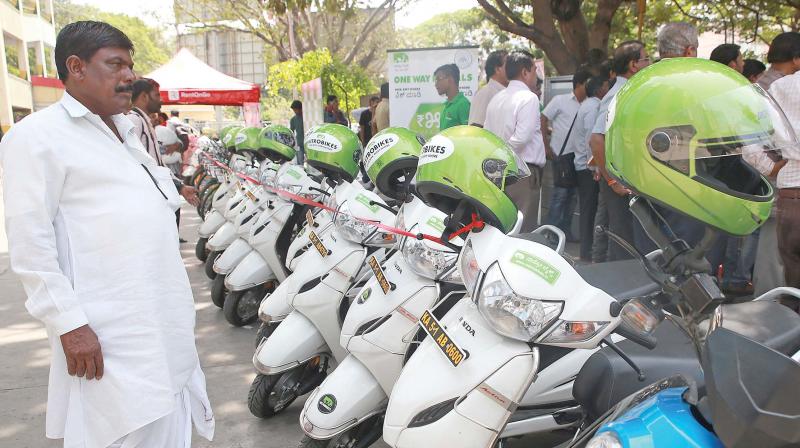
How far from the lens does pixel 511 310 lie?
193cm

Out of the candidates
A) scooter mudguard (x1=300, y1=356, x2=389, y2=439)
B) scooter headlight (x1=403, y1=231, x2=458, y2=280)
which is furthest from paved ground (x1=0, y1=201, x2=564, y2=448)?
scooter headlight (x1=403, y1=231, x2=458, y2=280)

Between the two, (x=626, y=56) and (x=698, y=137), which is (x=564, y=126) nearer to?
(x=626, y=56)

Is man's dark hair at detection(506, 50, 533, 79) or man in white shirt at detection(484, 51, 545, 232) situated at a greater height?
man's dark hair at detection(506, 50, 533, 79)

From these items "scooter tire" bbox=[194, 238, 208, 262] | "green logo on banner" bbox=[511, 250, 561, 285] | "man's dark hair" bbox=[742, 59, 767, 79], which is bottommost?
"scooter tire" bbox=[194, 238, 208, 262]

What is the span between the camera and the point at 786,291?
68.3 inches

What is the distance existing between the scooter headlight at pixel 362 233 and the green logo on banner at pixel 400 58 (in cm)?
522

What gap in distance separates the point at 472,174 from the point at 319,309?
151cm

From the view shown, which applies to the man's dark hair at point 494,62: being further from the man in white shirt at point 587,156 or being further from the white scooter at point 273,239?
the white scooter at point 273,239

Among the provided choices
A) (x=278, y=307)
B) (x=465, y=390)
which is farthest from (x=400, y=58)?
(x=465, y=390)

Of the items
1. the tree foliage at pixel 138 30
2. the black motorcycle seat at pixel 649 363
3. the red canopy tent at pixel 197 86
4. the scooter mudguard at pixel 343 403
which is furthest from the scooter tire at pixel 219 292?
the tree foliage at pixel 138 30

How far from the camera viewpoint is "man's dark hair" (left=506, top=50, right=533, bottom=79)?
555 cm

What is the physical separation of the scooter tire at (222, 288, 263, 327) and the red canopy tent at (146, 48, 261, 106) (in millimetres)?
9496

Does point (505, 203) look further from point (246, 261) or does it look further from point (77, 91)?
point (246, 261)

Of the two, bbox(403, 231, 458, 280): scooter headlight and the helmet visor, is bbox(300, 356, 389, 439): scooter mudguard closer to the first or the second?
bbox(403, 231, 458, 280): scooter headlight
